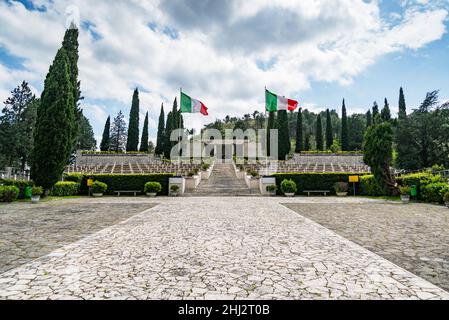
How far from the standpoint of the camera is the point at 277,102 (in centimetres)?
2070

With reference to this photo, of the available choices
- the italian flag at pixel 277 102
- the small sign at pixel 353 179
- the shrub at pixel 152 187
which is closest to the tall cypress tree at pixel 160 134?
the shrub at pixel 152 187

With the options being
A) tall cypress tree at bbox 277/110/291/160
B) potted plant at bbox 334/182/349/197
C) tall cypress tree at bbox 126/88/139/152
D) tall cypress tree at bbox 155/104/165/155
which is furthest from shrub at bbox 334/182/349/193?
tall cypress tree at bbox 155/104/165/155

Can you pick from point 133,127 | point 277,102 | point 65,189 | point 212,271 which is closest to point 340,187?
point 277,102

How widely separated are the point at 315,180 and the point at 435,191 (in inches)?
327

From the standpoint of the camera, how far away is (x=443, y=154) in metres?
29.2

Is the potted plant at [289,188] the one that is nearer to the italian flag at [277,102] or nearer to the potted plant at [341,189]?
the potted plant at [341,189]

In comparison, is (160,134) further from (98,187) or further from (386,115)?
(386,115)

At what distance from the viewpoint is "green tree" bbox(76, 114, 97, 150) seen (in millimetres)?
57306

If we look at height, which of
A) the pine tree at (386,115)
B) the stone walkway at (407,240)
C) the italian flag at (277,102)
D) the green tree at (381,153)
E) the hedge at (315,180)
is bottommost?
the stone walkway at (407,240)

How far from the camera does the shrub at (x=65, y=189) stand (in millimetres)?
18938

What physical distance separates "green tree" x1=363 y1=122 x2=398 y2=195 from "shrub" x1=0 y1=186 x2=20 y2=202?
21272 millimetres

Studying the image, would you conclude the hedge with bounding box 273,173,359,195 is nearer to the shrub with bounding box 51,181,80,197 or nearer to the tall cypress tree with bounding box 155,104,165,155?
the shrub with bounding box 51,181,80,197

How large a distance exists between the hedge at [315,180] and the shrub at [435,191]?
6442 millimetres

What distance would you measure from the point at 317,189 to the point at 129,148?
3524 cm
